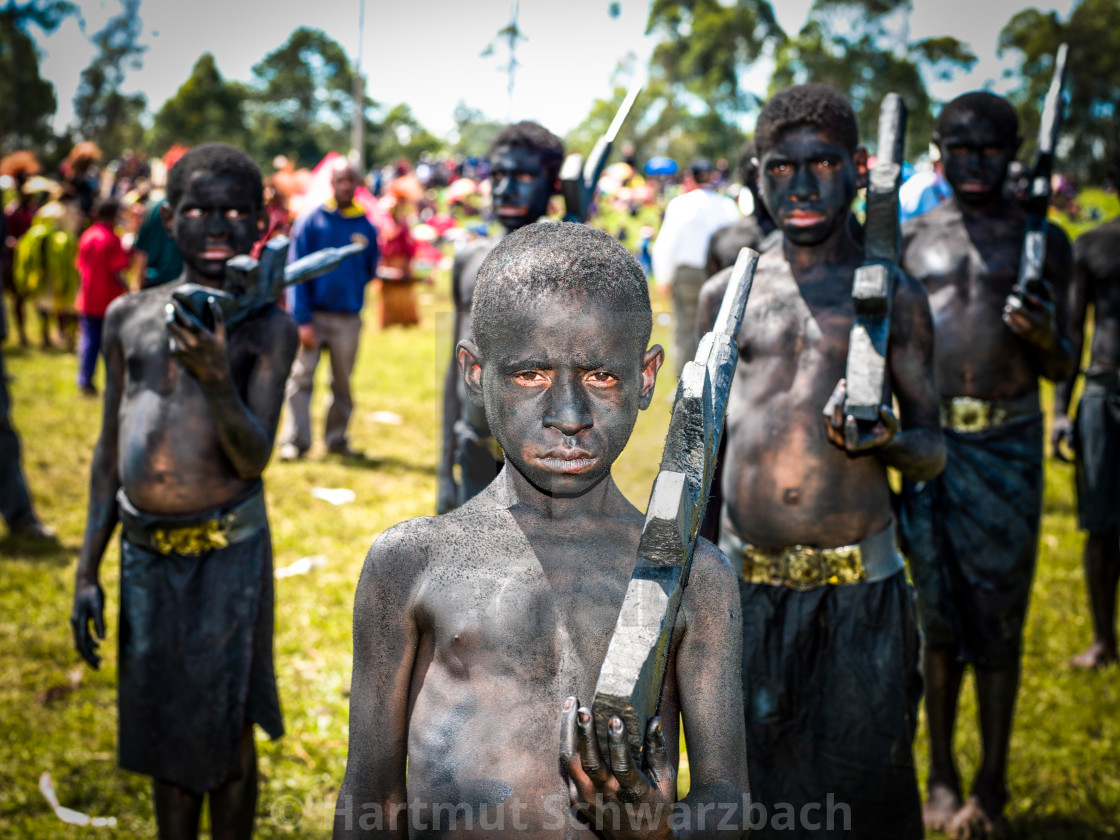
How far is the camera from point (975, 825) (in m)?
3.83

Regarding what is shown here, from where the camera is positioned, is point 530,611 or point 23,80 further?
point 23,80

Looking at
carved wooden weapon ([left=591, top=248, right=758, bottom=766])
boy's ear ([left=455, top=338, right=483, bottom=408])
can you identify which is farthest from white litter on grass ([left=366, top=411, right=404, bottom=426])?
carved wooden weapon ([left=591, top=248, right=758, bottom=766])

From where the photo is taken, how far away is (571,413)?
1.58m

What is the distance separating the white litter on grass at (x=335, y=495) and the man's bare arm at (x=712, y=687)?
246 inches

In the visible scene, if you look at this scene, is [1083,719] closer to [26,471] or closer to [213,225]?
[213,225]

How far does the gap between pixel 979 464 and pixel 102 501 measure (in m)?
3.21

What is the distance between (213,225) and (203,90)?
55.8 metres

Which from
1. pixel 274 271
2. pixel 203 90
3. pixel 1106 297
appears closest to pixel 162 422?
pixel 274 271

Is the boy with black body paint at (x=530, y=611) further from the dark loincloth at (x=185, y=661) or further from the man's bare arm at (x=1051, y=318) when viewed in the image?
the man's bare arm at (x=1051, y=318)

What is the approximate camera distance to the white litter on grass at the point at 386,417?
34.1 ft

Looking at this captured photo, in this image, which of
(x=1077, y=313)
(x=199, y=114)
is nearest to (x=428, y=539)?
(x=1077, y=313)

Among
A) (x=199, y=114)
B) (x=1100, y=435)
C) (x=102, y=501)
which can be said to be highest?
(x=199, y=114)

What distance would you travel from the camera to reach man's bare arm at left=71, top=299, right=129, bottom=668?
326 cm

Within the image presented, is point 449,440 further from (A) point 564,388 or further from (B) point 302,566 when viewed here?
(A) point 564,388
